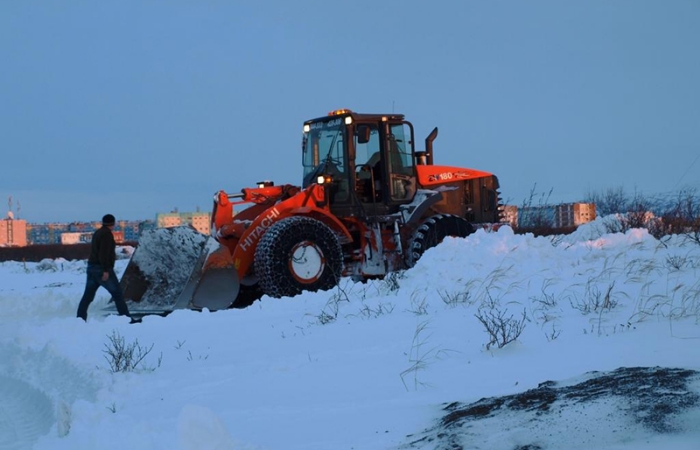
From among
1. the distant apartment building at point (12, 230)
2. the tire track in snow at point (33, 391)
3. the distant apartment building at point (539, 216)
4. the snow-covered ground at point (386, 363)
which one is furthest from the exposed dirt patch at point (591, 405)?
the distant apartment building at point (12, 230)

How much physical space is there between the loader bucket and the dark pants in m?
0.68

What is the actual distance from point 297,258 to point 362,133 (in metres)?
2.42

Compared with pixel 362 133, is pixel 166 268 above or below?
below

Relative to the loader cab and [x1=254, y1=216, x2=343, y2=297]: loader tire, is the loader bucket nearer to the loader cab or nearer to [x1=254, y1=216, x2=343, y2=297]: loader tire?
[x1=254, y1=216, x2=343, y2=297]: loader tire

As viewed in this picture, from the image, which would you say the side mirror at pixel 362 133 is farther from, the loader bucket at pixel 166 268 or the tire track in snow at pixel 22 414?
the tire track in snow at pixel 22 414

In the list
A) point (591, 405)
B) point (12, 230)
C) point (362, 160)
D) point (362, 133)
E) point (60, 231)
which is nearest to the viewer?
point (591, 405)

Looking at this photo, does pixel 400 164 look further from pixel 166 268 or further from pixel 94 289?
pixel 94 289

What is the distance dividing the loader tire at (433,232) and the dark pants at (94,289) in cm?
453

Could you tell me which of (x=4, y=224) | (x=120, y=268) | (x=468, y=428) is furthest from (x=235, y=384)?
(x=4, y=224)

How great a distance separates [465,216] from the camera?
14828 millimetres

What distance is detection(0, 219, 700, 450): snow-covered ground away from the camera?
4.14 meters

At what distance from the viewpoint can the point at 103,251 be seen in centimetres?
1127

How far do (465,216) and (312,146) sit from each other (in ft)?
10.3

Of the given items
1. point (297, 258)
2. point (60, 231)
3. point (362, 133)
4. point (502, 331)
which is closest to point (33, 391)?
point (502, 331)
